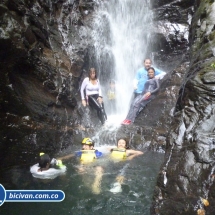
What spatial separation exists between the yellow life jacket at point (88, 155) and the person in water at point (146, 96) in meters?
2.77

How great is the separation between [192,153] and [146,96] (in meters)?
5.57

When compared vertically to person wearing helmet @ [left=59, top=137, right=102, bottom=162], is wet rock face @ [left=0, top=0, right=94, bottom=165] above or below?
above

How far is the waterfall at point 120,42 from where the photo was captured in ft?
39.5

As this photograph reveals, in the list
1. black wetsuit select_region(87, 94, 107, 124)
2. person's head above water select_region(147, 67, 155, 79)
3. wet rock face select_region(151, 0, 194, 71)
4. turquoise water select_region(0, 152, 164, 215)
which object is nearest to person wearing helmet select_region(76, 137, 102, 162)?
turquoise water select_region(0, 152, 164, 215)

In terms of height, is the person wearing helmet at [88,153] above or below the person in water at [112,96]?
below

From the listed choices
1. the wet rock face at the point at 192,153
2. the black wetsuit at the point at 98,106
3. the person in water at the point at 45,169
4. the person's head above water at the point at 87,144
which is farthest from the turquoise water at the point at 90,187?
the black wetsuit at the point at 98,106

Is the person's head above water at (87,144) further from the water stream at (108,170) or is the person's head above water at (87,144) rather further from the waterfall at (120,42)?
the waterfall at (120,42)

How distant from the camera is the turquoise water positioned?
4.23 metres

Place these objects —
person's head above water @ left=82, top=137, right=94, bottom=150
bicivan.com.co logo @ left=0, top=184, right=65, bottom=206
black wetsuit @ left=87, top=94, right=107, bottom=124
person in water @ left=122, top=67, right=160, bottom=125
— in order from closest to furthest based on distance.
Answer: bicivan.com.co logo @ left=0, top=184, right=65, bottom=206, person's head above water @ left=82, top=137, right=94, bottom=150, person in water @ left=122, top=67, right=160, bottom=125, black wetsuit @ left=87, top=94, right=107, bottom=124

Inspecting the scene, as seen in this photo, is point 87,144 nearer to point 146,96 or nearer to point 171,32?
point 146,96

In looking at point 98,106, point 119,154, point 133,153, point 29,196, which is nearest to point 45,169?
point 29,196

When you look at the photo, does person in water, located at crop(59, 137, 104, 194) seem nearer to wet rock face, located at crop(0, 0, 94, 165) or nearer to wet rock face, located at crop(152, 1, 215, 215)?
wet rock face, located at crop(0, 0, 94, 165)

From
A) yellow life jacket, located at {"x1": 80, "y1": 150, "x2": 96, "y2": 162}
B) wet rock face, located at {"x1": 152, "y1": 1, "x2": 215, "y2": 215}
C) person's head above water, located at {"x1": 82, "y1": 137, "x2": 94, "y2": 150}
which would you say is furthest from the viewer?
person's head above water, located at {"x1": 82, "y1": 137, "x2": 94, "y2": 150}

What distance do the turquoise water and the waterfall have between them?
17.7 feet
